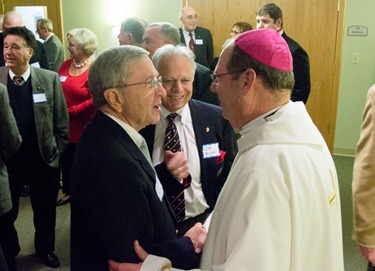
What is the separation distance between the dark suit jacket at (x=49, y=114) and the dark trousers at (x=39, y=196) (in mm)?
115

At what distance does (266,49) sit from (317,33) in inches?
185

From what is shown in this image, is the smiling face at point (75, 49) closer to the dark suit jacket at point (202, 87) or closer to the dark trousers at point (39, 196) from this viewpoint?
the dark trousers at point (39, 196)

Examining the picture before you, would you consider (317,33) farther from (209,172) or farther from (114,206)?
(114,206)

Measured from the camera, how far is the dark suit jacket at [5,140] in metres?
2.46

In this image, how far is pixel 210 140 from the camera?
208 centimetres

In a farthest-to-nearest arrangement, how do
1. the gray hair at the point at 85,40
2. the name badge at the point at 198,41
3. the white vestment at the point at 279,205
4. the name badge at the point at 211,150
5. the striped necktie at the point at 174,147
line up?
1. the name badge at the point at 198,41
2. the gray hair at the point at 85,40
3. the name badge at the point at 211,150
4. the striped necktie at the point at 174,147
5. the white vestment at the point at 279,205

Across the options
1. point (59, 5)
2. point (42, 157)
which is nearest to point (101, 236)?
point (42, 157)

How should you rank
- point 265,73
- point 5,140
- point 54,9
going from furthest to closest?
point 54,9
point 5,140
point 265,73

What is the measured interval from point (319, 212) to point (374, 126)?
76 cm

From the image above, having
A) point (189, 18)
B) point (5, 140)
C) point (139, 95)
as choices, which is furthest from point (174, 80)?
point (189, 18)

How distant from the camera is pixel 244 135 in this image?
1.24 m

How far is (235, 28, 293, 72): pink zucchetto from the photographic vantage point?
47.3 inches

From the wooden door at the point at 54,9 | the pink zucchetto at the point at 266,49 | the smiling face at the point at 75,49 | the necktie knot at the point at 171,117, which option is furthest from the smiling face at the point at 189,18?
the pink zucchetto at the point at 266,49

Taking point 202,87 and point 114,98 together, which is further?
point 202,87
